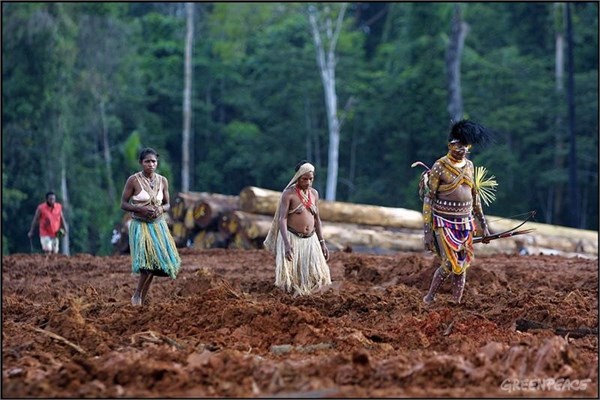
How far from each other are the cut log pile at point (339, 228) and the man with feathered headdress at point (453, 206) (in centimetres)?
928

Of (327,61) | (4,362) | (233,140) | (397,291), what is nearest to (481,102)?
(327,61)

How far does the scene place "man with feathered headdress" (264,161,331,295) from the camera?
37.5ft

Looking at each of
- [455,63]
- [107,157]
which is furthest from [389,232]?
[107,157]

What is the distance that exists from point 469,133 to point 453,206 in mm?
738

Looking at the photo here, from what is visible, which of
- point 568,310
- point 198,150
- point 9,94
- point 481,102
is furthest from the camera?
point 198,150

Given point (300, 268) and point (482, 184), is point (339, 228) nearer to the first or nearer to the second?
point (300, 268)

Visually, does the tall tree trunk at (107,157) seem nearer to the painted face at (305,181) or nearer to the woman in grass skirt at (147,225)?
the painted face at (305,181)

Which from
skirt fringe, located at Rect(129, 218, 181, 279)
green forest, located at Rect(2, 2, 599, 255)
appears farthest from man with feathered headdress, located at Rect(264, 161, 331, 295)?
green forest, located at Rect(2, 2, 599, 255)

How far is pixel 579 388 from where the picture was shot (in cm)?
649

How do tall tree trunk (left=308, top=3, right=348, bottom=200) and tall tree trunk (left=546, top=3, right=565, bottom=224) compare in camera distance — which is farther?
tall tree trunk (left=308, top=3, right=348, bottom=200)

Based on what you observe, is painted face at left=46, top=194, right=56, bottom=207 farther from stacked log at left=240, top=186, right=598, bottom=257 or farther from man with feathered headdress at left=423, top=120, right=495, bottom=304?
man with feathered headdress at left=423, top=120, right=495, bottom=304

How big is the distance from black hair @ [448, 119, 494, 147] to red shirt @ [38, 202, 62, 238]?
1098 cm

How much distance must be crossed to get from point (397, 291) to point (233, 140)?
35.3 m

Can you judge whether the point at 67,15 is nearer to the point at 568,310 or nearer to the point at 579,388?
the point at 568,310
